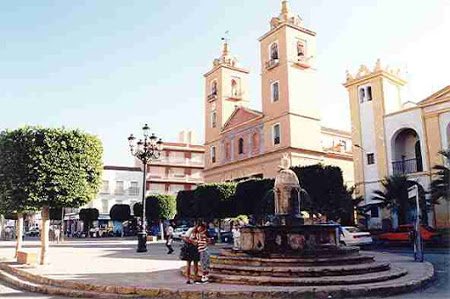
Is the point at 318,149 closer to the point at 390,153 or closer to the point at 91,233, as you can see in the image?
the point at 390,153

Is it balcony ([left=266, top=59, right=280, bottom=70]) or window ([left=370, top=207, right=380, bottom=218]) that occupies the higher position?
balcony ([left=266, top=59, right=280, bottom=70])

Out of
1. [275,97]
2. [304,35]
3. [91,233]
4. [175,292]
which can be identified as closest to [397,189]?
[275,97]

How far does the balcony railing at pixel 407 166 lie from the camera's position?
30344 mm

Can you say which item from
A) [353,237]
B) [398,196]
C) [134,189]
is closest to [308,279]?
[353,237]

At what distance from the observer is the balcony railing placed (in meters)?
30.3

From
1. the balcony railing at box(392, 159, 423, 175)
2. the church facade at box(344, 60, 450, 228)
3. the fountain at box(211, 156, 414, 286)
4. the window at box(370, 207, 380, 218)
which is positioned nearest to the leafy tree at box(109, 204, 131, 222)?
the church facade at box(344, 60, 450, 228)

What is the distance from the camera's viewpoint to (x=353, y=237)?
21.7 metres

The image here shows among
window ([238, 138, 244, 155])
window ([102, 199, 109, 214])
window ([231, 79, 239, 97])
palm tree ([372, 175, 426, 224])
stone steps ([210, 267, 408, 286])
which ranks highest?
window ([231, 79, 239, 97])

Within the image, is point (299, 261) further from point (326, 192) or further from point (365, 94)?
point (365, 94)

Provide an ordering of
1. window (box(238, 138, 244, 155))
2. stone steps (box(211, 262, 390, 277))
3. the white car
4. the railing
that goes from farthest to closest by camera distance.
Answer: the railing < window (box(238, 138, 244, 155)) < the white car < stone steps (box(211, 262, 390, 277))

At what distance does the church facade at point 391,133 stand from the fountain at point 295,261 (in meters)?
18.0

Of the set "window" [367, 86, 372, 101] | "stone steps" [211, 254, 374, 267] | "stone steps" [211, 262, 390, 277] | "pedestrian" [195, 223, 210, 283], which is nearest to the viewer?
"stone steps" [211, 262, 390, 277]

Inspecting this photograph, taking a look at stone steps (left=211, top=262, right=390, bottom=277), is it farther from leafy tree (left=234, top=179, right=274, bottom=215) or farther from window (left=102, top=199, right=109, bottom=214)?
window (left=102, top=199, right=109, bottom=214)

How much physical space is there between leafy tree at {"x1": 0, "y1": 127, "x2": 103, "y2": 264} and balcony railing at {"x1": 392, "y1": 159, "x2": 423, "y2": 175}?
21953 millimetres
